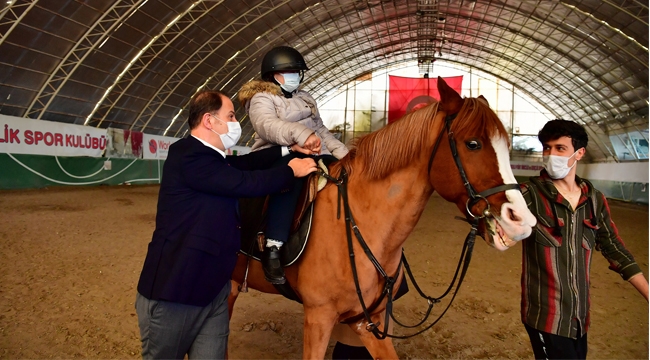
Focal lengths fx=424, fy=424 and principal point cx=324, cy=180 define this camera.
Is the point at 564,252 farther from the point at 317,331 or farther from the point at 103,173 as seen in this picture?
Answer: the point at 103,173

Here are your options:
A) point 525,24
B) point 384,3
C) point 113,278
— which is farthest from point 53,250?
point 525,24

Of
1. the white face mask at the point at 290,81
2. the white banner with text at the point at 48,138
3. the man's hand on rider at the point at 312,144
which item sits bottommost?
the man's hand on rider at the point at 312,144

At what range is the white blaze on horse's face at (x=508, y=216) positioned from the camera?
1.86 metres

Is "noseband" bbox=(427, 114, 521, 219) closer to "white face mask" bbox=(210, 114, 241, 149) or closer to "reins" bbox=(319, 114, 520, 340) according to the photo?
"reins" bbox=(319, 114, 520, 340)

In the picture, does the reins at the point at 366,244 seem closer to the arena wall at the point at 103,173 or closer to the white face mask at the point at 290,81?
the white face mask at the point at 290,81

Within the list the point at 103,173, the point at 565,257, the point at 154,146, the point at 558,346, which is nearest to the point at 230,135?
the point at 565,257

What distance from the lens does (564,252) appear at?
2.17 metres

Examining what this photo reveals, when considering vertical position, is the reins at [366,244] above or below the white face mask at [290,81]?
below

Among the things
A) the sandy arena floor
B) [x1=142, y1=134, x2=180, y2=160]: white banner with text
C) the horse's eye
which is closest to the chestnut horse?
the horse's eye

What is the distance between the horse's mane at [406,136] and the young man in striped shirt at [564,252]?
1.57 feet

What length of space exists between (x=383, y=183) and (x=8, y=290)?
4.82 meters

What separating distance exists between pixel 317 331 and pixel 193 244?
0.93 meters

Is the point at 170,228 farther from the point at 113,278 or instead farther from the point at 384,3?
the point at 384,3

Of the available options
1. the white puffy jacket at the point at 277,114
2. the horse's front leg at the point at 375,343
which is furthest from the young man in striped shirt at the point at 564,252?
the white puffy jacket at the point at 277,114
